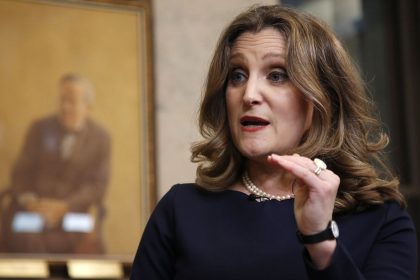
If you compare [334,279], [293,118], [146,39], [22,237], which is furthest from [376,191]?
[146,39]

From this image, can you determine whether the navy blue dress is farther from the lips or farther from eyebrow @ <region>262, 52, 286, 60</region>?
eyebrow @ <region>262, 52, 286, 60</region>

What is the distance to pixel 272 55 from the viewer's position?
2508 millimetres

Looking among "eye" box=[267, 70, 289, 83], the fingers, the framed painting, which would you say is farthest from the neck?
the framed painting

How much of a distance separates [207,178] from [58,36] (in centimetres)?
358

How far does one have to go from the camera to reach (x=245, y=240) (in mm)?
2406

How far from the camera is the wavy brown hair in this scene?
2488 mm

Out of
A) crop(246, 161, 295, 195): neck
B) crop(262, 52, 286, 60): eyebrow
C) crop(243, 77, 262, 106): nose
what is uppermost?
crop(262, 52, 286, 60): eyebrow

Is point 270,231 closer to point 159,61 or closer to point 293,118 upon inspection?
point 293,118

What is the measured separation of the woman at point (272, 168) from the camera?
237cm

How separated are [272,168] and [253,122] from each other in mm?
161

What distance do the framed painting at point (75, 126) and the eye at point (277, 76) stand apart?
3443 mm

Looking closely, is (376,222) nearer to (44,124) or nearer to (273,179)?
(273,179)

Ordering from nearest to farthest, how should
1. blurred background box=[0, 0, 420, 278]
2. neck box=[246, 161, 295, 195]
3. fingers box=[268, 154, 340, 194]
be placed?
1. fingers box=[268, 154, 340, 194]
2. neck box=[246, 161, 295, 195]
3. blurred background box=[0, 0, 420, 278]

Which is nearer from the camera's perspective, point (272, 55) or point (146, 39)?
point (272, 55)
